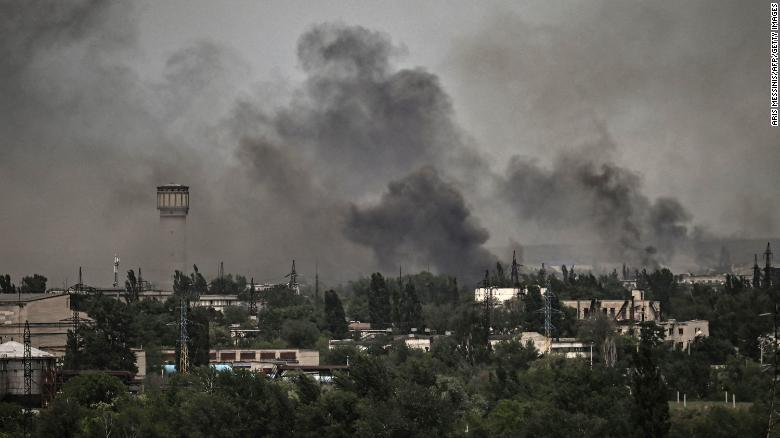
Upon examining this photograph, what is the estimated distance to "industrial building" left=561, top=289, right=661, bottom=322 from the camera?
281 feet

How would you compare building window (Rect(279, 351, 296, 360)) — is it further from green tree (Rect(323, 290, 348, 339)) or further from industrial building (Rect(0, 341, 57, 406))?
industrial building (Rect(0, 341, 57, 406))

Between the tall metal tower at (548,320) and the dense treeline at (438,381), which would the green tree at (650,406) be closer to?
the dense treeline at (438,381)

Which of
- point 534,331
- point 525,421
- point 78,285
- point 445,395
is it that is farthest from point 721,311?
point 78,285

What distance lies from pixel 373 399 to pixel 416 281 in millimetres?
72105

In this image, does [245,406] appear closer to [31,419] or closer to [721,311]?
[31,419]

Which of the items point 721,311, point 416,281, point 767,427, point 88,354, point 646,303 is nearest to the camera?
point 767,427

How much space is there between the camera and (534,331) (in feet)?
255

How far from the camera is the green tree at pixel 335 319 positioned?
87.8 m

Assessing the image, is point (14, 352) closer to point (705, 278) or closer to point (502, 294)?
point (502, 294)

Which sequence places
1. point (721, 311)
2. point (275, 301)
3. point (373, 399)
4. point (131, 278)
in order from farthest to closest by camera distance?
point (275, 301) → point (131, 278) → point (721, 311) → point (373, 399)

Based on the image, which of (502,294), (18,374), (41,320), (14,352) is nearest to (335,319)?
(502,294)

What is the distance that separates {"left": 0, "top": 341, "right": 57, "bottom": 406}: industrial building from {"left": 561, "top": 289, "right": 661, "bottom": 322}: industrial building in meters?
32.5

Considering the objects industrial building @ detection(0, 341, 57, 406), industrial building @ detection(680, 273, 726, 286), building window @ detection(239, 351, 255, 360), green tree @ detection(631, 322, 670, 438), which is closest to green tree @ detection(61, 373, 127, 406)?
industrial building @ detection(0, 341, 57, 406)

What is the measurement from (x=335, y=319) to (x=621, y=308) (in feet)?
52.1
